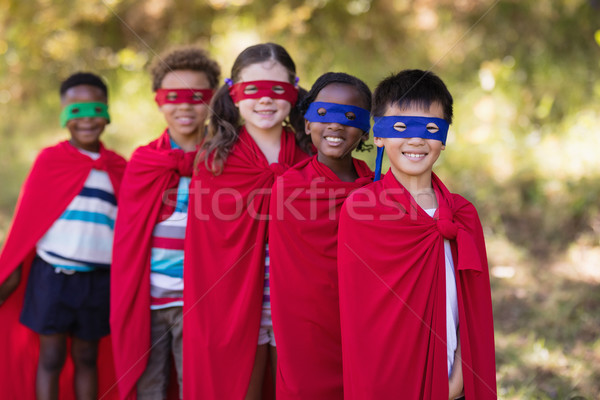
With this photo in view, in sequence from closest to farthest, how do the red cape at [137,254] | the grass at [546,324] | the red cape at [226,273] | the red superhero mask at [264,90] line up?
the red cape at [226,273]
the red superhero mask at [264,90]
the red cape at [137,254]
the grass at [546,324]

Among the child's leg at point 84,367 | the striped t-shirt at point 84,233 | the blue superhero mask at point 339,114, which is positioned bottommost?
the child's leg at point 84,367

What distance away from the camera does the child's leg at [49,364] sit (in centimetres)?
403

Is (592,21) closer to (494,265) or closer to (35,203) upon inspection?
(494,265)

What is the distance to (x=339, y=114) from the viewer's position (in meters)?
3.27

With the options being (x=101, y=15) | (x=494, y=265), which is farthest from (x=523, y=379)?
(x=101, y=15)

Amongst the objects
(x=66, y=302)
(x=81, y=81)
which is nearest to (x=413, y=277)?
(x=66, y=302)

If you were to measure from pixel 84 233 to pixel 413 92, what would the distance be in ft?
7.68

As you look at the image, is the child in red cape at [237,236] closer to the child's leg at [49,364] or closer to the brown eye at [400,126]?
the brown eye at [400,126]

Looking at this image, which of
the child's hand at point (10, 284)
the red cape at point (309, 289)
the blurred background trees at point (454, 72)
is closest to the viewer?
the red cape at point (309, 289)

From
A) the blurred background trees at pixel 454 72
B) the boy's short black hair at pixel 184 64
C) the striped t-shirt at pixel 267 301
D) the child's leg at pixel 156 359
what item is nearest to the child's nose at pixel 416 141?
the striped t-shirt at pixel 267 301

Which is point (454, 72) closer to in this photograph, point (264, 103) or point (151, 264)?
point (264, 103)

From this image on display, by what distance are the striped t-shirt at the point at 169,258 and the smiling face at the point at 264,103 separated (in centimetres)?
63

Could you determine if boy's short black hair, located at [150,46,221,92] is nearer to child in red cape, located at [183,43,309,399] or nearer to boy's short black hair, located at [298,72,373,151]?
child in red cape, located at [183,43,309,399]

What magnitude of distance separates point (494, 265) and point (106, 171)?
4266mm
